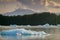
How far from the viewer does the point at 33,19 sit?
102 inches

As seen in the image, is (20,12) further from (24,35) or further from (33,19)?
(24,35)

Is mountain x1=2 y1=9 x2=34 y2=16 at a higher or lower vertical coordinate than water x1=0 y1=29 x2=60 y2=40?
higher

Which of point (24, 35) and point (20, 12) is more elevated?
point (20, 12)

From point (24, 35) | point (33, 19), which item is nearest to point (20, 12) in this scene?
point (33, 19)

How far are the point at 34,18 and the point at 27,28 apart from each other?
157mm

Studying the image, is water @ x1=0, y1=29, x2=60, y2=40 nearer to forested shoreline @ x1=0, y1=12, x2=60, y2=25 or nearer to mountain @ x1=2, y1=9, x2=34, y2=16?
forested shoreline @ x1=0, y1=12, x2=60, y2=25

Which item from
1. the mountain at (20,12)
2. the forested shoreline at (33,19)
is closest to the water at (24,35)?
the forested shoreline at (33,19)

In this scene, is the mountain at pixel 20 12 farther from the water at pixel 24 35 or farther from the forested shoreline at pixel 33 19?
the water at pixel 24 35

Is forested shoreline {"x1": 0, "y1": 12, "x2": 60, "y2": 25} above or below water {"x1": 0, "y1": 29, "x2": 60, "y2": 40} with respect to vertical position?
above

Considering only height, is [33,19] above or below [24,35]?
above

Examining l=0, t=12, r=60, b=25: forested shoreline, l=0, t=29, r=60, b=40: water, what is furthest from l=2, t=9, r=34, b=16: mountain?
l=0, t=29, r=60, b=40: water

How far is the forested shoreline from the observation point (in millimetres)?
2557

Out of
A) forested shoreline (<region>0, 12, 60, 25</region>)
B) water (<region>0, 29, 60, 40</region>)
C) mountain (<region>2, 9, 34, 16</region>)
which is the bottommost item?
water (<region>0, 29, 60, 40</region>)

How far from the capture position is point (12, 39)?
250 centimetres
